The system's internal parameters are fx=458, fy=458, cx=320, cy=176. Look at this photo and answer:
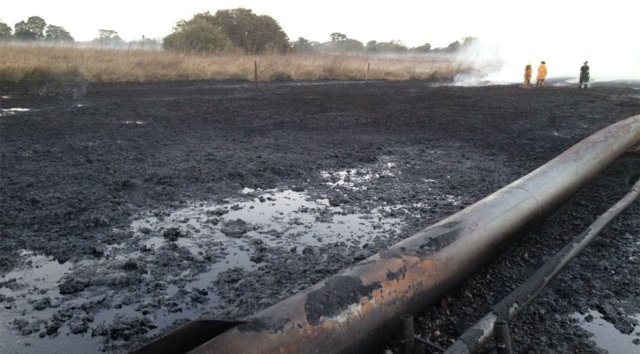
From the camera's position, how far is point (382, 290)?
7.88 feet

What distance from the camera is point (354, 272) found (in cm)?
245

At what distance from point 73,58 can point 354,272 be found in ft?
58.4

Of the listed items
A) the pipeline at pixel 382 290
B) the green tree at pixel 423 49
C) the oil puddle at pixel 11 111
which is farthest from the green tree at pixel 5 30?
the green tree at pixel 423 49

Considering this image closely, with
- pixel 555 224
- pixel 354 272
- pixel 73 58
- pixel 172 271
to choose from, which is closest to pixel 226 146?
pixel 172 271

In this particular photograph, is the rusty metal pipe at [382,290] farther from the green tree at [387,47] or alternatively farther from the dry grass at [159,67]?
the green tree at [387,47]

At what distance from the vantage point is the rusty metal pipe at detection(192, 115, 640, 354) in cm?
197

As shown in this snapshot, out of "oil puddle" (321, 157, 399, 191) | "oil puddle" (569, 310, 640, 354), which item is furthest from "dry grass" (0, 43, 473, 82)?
"oil puddle" (569, 310, 640, 354)

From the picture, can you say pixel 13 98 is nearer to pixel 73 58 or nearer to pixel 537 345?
pixel 73 58

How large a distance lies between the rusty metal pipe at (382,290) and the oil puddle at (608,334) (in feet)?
2.38

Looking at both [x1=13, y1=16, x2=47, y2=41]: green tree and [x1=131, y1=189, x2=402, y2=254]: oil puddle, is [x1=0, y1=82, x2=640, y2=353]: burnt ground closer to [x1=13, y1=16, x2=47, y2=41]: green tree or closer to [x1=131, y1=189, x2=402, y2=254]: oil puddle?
[x1=131, y1=189, x2=402, y2=254]: oil puddle

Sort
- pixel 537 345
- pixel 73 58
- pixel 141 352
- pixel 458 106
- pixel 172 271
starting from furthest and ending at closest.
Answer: pixel 73 58 → pixel 458 106 → pixel 172 271 → pixel 537 345 → pixel 141 352

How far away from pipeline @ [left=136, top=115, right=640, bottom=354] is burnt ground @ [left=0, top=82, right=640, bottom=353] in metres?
0.37

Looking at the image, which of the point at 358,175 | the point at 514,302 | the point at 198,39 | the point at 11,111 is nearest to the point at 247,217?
the point at 358,175

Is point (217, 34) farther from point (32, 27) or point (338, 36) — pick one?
point (338, 36)
